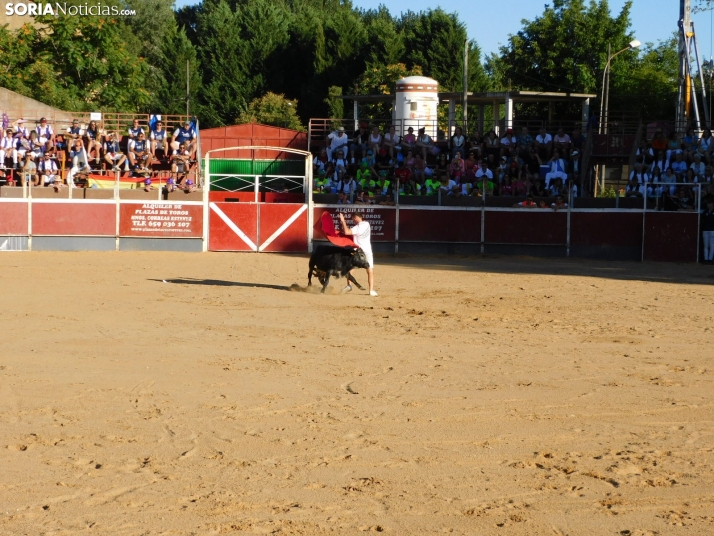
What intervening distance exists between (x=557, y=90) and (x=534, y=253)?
3155cm

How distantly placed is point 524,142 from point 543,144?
25.3 inches

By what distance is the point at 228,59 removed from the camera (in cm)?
6334

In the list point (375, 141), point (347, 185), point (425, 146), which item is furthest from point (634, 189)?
point (375, 141)

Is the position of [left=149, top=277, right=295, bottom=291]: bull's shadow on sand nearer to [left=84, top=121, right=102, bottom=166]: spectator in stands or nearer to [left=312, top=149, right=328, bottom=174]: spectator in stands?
[left=84, top=121, right=102, bottom=166]: spectator in stands

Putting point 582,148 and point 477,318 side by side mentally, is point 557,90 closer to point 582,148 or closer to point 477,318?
point 582,148

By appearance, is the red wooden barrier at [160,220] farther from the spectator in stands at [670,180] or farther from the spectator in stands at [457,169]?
the spectator in stands at [670,180]

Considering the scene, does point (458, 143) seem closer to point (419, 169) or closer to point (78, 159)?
point (419, 169)

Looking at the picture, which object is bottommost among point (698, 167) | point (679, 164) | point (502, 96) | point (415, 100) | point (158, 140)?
point (698, 167)

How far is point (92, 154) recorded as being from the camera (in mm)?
28984

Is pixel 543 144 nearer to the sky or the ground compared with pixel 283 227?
nearer to the sky

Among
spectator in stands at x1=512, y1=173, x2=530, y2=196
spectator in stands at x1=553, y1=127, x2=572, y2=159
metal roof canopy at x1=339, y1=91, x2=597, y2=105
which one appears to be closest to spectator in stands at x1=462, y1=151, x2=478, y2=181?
spectator in stands at x1=512, y1=173, x2=530, y2=196

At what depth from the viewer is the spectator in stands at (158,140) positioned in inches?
1158

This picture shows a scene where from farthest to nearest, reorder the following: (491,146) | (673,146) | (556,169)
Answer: (491,146)
(673,146)
(556,169)

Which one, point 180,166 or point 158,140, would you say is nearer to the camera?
point 180,166
